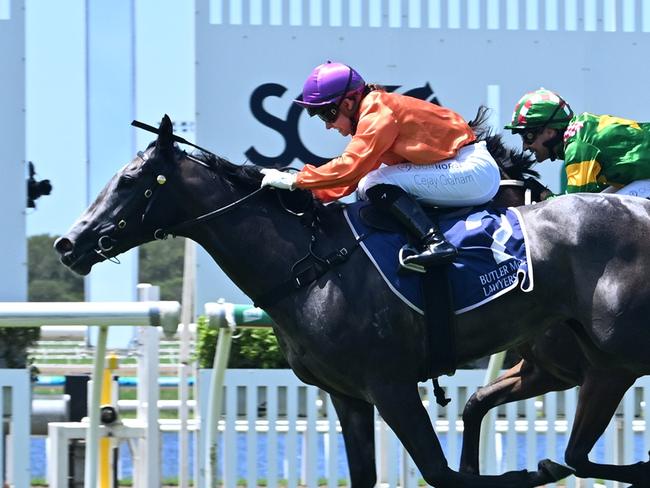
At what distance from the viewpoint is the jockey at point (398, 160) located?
187 inches

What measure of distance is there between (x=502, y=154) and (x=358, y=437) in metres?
1.39

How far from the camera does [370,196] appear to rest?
4.93 m

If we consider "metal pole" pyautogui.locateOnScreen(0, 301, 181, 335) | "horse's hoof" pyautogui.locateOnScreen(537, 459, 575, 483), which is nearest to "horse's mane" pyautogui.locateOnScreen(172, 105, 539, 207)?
"metal pole" pyautogui.locateOnScreen(0, 301, 181, 335)

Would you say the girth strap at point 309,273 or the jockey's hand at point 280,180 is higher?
the jockey's hand at point 280,180

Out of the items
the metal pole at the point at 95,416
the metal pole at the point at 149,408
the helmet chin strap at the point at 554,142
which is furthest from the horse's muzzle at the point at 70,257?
the helmet chin strap at the point at 554,142

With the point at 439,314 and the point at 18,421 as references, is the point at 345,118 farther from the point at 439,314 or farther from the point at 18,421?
the point at 18,421

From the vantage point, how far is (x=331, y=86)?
4.96 metres

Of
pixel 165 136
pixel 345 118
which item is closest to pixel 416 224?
pixel 345 118

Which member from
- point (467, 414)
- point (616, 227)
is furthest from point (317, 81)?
point (467, 414)

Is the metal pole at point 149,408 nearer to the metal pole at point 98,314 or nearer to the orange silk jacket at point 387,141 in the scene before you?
the metal pole at point 98,314

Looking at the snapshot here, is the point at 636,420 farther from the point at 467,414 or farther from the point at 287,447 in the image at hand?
the point at 287,447

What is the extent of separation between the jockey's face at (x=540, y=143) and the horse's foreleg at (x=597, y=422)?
95 centimetres

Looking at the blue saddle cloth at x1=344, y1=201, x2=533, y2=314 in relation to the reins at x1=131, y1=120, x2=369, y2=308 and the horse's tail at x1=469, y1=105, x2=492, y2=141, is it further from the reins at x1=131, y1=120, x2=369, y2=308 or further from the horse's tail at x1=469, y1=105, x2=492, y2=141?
the horse's tail at x1=469, y1=105, x2=492, y2=141

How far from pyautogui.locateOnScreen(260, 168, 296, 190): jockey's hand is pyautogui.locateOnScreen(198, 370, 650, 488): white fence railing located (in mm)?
1305
